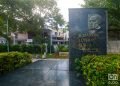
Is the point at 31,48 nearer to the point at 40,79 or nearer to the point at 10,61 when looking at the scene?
the point at 10,61

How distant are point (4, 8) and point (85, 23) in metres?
3.68

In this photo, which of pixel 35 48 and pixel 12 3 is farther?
pixel 35 48

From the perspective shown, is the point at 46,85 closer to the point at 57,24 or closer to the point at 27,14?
the point at 27,14

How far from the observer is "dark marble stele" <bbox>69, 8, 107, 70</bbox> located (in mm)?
10812

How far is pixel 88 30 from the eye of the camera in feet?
35.8

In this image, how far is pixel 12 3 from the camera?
28.2 feet

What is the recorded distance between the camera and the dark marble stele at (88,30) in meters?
Answer: 10.8

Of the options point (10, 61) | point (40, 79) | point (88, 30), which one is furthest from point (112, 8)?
point (40, 79)

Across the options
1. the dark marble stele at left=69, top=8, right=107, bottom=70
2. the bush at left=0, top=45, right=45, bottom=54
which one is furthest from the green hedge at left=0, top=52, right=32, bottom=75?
the bush at left=0, top=45, right=45, bottom=54

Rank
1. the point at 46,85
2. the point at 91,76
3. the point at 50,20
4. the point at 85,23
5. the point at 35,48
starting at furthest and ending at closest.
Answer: the point at 50,20
the point at 35,48
the point at 85,23
the point at 46,85
the point at 91,76

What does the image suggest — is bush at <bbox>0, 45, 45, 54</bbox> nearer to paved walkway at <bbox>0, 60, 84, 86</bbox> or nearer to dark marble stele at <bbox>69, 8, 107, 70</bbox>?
dark marble stele at <bbox>69, 8, 107, 70</bbox>

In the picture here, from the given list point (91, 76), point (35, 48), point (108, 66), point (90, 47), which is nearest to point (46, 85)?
point (91, 76)

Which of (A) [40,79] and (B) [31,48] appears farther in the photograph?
(B) [31,48]

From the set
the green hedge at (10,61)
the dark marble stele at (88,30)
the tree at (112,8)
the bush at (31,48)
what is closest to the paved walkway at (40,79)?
the dark marble stele at (88,30)
